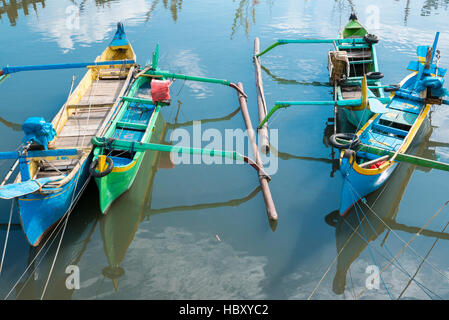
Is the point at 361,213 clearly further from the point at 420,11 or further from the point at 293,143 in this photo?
the point at 420,11

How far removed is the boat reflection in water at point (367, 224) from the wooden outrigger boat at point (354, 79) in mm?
2955

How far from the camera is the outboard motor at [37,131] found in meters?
10.8

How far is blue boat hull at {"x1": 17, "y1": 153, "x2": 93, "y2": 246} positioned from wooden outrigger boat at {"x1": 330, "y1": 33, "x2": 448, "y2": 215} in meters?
8.76

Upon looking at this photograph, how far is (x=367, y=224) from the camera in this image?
1192 centimetres

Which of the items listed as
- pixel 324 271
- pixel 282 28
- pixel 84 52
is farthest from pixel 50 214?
pixel 282 28

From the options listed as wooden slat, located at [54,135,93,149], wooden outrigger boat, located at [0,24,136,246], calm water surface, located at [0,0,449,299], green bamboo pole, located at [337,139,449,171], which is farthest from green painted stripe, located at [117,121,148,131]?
green bamboo pole, located at [337,139,449,171]

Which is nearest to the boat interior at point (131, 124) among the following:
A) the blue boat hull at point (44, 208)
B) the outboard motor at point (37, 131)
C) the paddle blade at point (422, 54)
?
the blue boat hull at point (44, 208)

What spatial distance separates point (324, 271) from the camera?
34.3ft

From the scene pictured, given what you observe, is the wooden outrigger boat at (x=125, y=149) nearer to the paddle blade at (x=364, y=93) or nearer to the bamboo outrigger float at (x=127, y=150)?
the bamboo outrigger float at (x=127, y=150)

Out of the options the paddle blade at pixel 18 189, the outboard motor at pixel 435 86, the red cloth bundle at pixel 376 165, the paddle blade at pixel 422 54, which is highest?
the paddle blade at pixel 422 54

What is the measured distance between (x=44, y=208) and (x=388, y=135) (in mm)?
12621

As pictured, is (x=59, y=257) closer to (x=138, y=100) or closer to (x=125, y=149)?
(x=125, y=149)

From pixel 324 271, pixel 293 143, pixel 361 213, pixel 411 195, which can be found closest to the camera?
pixel 324 271

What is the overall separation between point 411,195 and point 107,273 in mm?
11241
